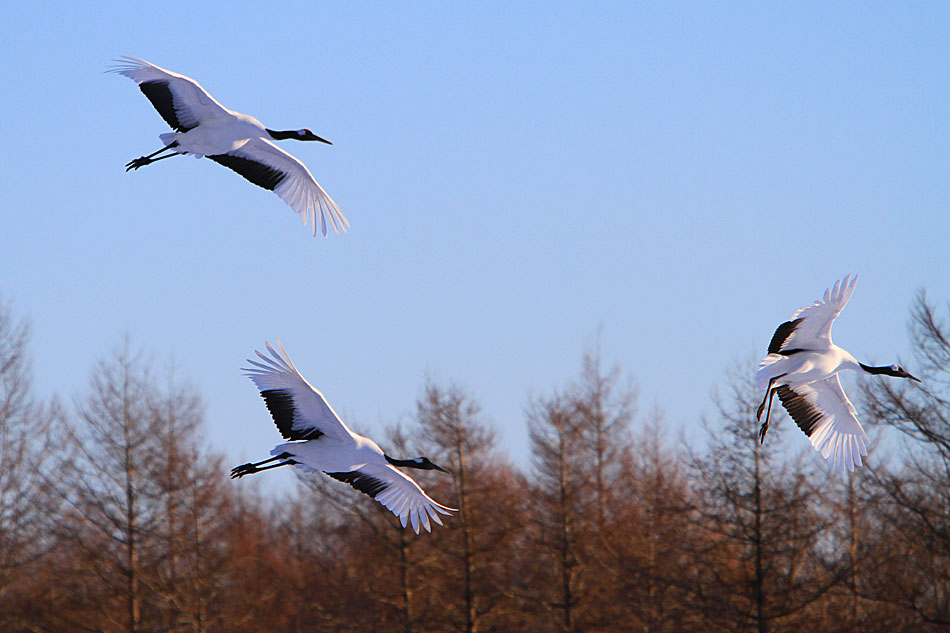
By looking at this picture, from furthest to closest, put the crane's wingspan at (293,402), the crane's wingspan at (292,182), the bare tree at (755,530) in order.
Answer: the bare tree at (755,530)
the crane's wingspan at (292,182)
the crane's wingspan at (293,402)

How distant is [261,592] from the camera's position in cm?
3497

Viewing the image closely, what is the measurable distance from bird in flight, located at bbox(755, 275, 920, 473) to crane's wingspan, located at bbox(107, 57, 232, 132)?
6768mm

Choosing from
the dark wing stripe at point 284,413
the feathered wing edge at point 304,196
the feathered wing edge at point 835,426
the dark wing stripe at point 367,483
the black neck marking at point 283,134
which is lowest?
the dark wing stripe at point 367,483

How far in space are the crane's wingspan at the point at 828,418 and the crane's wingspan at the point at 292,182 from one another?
580cm

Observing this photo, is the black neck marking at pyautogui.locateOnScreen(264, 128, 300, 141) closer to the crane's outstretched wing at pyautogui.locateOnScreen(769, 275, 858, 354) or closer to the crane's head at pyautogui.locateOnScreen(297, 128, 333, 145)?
the crane's head at pyautogui.locateOnScreen(297, 128, 333, 145)

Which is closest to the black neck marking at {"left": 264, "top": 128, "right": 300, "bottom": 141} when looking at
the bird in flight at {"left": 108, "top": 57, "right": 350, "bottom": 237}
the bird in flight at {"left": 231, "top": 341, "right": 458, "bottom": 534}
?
the bird in flight at {"left": 108, "top": 57, "right": 350, "bottom": 237}

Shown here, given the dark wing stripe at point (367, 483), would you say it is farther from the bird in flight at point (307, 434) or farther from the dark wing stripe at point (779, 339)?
the dark wing stripe at point (779, 339)

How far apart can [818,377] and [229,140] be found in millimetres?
7172

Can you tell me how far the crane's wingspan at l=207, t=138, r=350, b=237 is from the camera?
52.7 ft

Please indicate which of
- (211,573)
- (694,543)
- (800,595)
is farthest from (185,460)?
(800,595)

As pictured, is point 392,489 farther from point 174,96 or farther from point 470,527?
point 470,527

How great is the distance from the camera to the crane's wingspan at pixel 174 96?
14641 mm

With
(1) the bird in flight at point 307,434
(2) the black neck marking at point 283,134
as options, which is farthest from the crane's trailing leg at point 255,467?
(2) the black neck marking at point 283,134

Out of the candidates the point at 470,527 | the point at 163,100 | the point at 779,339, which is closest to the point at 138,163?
the point at 163,100
